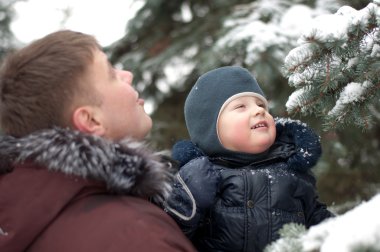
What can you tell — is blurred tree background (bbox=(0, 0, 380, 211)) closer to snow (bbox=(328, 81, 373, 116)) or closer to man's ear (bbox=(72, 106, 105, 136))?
snow (bbox=(328, 81, 373, 116))

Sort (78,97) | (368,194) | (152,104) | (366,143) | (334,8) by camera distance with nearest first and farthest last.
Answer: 1. (78,97)
2. (334,8)
3. (366,143)
4. (368,194)
5. (152,104)

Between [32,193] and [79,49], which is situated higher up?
[79,49]

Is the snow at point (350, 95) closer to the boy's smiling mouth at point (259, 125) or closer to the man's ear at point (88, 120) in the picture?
the boy's smiling mouth at point (259, 125)

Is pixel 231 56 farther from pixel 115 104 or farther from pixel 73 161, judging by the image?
pixel 73 161

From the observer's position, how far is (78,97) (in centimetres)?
175

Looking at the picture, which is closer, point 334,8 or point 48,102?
point 48,102

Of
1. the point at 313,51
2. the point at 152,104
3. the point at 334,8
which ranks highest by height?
the point at 313,51

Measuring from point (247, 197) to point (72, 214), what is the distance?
0.73m

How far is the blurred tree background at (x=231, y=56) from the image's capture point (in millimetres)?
4305

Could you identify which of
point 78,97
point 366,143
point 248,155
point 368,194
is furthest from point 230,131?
point 368,194

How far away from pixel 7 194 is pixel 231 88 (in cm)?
102

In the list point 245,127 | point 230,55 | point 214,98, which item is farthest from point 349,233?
point 230,55

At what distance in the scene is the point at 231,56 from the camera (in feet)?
14.7

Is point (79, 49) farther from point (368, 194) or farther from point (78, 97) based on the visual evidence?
point (368, 194)
